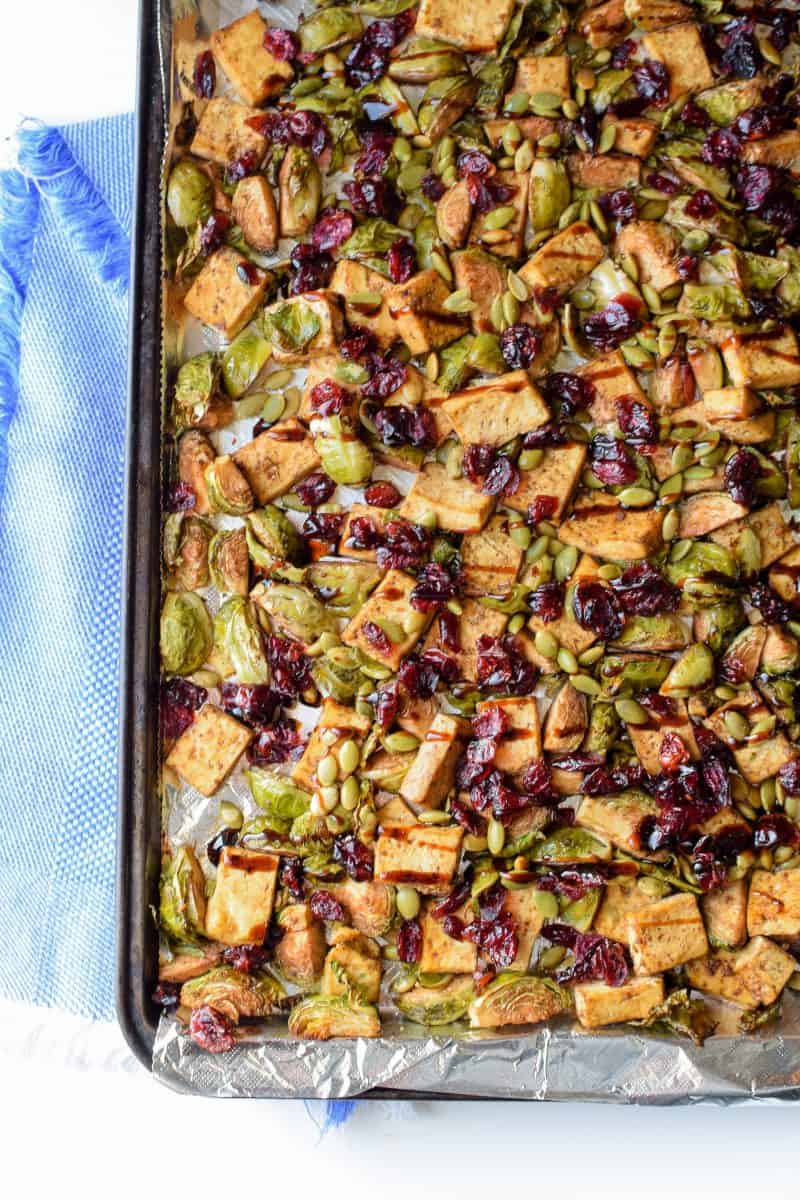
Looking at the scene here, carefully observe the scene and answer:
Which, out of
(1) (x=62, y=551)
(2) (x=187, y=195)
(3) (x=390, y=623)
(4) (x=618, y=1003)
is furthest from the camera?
(1) (x=62, y=551)

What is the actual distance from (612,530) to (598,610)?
0.59ft

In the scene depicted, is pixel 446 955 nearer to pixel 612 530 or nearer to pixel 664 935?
pixel 664 935

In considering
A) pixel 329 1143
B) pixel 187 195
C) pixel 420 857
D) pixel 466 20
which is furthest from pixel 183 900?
pixel 466 20

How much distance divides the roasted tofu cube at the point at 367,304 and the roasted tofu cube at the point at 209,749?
2.98ft

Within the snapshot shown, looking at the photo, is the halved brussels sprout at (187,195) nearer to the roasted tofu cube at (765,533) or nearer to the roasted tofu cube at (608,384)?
the roasted tofu cube at (608,384)

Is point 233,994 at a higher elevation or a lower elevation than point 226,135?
lower

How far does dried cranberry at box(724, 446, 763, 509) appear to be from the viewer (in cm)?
246

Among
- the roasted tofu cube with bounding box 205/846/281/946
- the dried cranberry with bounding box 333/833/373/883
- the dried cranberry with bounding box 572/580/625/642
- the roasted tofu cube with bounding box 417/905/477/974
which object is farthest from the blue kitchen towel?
the dried cranberry with bounding box 572/580/625/642

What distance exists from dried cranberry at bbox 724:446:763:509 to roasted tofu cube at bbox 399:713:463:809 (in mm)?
768

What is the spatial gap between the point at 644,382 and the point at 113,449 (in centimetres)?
126

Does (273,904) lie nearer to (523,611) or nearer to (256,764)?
(256,764)

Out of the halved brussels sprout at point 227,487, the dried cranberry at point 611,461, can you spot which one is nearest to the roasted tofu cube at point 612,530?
the dried cranberry at point 611,461

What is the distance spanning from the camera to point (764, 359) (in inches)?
98.1

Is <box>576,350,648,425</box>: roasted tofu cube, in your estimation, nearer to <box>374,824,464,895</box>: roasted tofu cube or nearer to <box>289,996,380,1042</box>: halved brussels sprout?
<box>374,824,464,895</box>: roasted tofu cube
